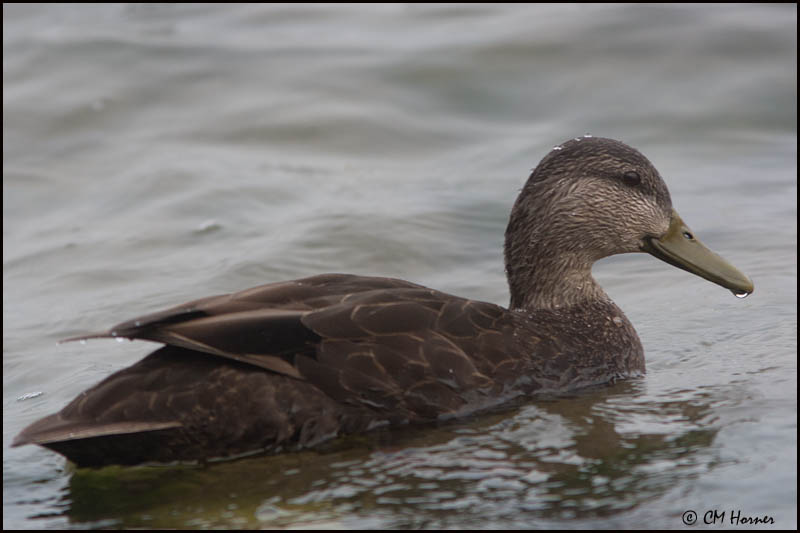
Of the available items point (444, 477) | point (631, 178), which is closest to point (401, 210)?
point (631, 178)

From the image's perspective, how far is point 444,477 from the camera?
528 centimetres

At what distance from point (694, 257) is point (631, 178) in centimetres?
57

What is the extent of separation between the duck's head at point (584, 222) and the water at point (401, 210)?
617mm

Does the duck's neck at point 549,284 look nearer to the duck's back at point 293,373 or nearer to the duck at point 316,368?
the duck at point 316,368

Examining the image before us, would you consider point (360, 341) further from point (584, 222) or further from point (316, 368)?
point (584, 222)

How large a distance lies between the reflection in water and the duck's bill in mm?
1091

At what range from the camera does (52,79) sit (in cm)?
1488

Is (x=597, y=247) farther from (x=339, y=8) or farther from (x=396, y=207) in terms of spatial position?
(x=339, y=8)

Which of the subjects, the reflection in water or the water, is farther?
the water

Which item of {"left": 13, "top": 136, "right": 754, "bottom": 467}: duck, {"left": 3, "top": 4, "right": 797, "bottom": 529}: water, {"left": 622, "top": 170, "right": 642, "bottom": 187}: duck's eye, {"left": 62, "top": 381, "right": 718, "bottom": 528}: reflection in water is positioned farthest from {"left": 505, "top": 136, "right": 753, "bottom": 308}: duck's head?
{"left": 62, "top": 381, "right": 718, "bottom": 528}: reflection in water

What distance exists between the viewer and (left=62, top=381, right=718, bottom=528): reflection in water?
4992mm

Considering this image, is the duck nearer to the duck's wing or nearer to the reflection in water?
the duck's wing

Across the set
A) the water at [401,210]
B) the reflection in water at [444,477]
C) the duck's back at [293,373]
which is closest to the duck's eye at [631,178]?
the water at [401,210]

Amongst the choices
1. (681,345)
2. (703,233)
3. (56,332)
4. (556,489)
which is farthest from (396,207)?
(556,489)
